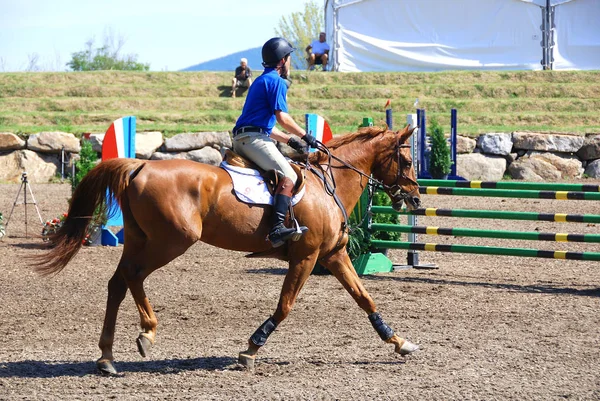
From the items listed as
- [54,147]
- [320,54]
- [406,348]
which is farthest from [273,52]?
[320,54]

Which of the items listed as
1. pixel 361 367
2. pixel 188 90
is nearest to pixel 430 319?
pixel 361 367

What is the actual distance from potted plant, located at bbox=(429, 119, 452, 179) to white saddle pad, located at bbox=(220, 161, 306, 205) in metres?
13.7

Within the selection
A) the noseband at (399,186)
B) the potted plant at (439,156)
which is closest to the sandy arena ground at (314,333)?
the noseband at (399,186)

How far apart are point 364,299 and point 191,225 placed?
5.07 ft

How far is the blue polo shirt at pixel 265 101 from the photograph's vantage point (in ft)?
20.9

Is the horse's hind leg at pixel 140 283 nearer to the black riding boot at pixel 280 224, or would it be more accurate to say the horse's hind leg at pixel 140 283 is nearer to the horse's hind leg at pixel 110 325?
the horse's hind leg at pixel 110 325

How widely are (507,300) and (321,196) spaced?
3185 mm

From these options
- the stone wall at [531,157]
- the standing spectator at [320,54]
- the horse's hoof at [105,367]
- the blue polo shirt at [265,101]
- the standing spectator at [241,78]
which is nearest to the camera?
the horse's hoof at [105,367]

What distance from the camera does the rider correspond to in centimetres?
630

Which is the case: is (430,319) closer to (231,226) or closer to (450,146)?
(231,226)

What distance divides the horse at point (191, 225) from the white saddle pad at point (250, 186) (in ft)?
0.15

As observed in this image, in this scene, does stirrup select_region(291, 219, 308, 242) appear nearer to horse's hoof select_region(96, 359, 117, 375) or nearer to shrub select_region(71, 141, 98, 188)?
horse's hoof select_region(96, 359, 117, 375)

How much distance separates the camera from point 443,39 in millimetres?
26844

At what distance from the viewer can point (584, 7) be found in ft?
84.8
